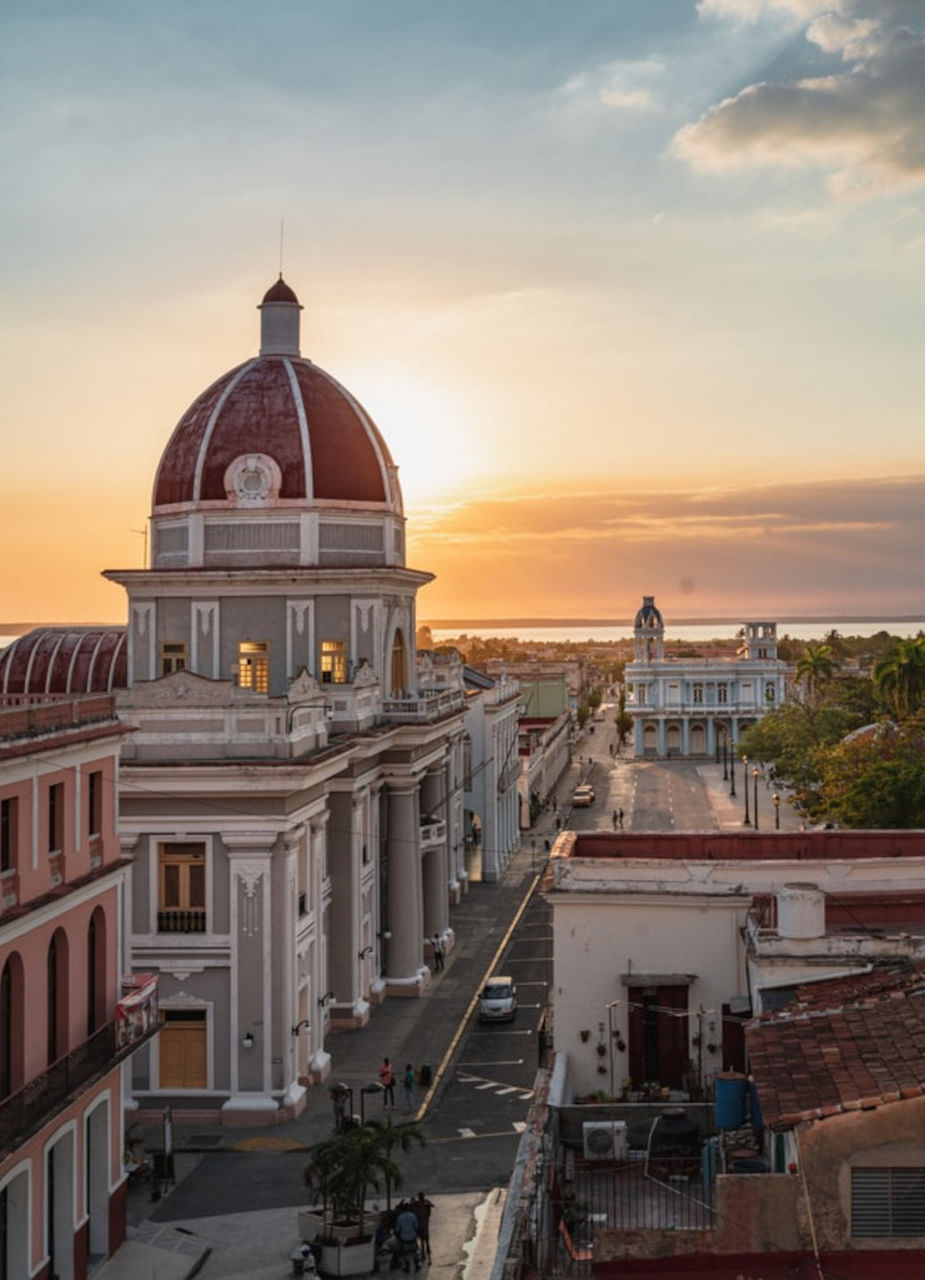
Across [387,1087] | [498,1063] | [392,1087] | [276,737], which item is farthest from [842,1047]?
[498,1063]

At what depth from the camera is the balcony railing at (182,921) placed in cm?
3675

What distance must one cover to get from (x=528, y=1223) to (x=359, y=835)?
1214 inches

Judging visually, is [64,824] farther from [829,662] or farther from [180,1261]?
[829,662]

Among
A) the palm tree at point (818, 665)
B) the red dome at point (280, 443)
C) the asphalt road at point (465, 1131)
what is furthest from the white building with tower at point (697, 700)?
the red dome at point (280, 443)

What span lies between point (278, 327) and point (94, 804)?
26792 mm

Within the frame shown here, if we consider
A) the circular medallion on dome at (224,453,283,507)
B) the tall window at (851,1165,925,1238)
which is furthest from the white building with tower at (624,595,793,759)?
the tall window at (851,1165,925,1238)

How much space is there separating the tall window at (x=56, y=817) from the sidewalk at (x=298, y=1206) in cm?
754

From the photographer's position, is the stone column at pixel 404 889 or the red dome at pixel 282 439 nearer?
the red dome at pixel 282 439

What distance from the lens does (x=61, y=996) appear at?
25906 mm

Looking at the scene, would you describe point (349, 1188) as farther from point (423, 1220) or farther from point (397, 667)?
point (397, 667)

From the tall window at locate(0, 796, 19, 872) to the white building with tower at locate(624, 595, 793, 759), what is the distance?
441ft

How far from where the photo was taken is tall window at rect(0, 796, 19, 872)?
2378cm

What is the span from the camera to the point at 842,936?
778 inches

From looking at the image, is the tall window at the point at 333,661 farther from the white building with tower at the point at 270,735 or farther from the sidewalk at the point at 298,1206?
the sidewalk at the point at 298,1206
